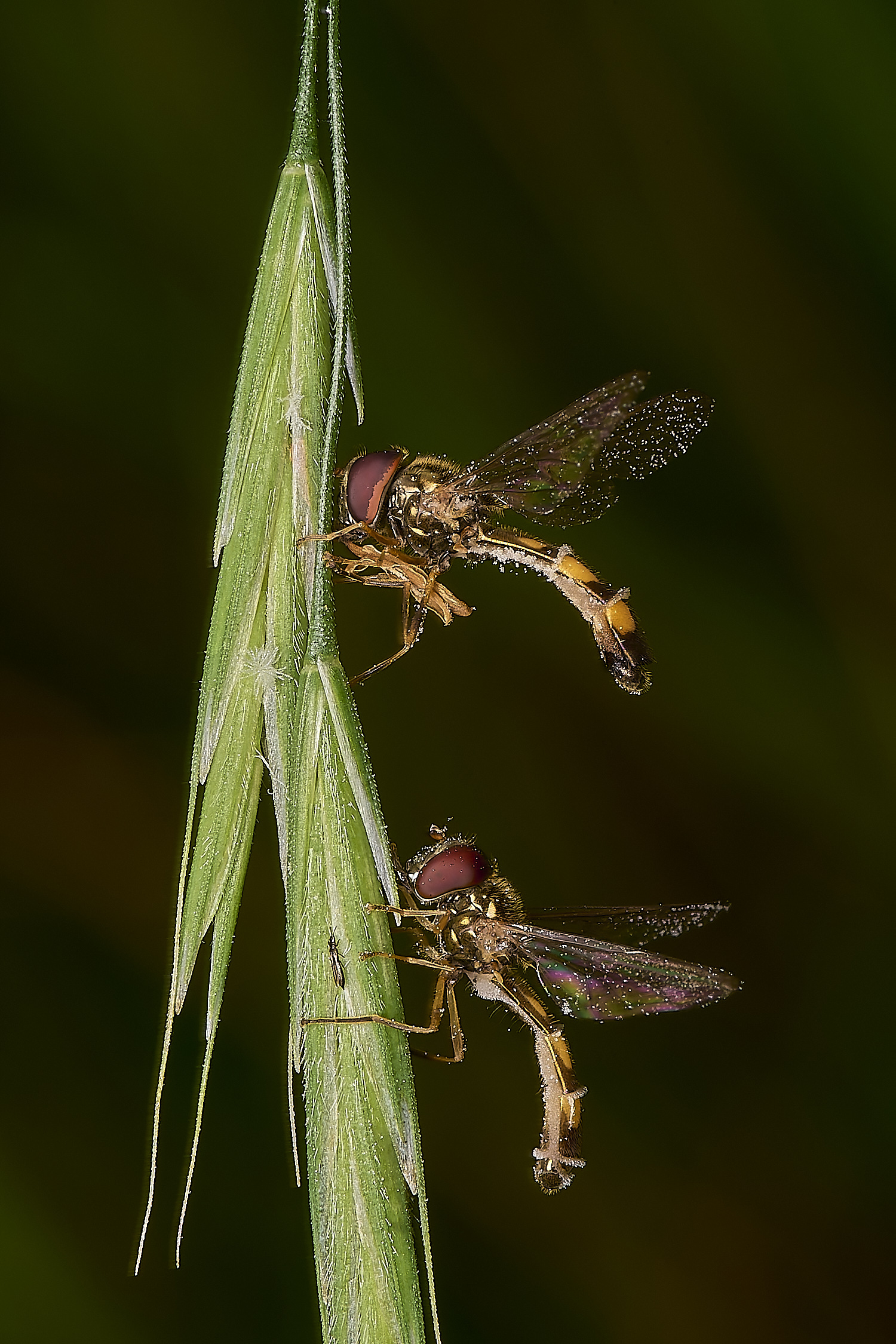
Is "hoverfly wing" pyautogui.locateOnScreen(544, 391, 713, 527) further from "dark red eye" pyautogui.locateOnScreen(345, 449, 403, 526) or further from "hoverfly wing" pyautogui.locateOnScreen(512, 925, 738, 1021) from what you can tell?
"hoverfly wing" pyautogui.locateOnScreen(512, 925, 738, 1021)

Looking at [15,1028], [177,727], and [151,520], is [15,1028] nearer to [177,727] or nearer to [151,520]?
[177,727]

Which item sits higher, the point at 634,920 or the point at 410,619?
the point at 410,619

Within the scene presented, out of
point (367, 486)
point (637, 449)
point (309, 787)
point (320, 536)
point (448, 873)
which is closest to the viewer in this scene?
Result: point (320, 536)

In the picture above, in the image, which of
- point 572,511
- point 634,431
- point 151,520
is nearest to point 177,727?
point 151,520

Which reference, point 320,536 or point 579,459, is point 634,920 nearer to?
point 579,459

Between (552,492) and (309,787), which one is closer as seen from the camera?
(309,787)

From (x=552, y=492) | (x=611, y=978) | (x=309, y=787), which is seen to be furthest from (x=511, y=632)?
(x=309, y=787)

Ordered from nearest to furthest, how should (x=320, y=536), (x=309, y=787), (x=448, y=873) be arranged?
(x=320, y=536), (x=309, y=787), (x=448, y=873)
